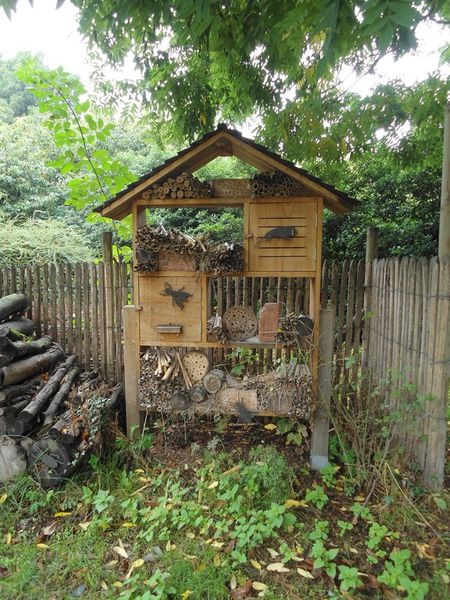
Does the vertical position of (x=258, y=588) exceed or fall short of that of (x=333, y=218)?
it falls short

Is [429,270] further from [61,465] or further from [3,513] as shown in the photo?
[3,513]

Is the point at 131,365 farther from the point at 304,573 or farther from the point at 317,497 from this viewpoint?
the point at 304,573

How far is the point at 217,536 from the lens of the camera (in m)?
2.71

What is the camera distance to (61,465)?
328 cm

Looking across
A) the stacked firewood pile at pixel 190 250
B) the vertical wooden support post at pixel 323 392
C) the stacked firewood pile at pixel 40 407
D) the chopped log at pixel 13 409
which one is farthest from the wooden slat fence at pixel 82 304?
the vertical wooden support post at pixel 323 392

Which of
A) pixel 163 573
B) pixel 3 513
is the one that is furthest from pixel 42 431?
pixel 163 573

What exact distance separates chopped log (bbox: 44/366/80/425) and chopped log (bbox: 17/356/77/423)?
52 millimetres

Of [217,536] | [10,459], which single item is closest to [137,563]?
[217,536]

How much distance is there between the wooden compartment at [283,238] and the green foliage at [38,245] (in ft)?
15.7

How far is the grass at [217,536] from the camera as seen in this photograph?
2328mm

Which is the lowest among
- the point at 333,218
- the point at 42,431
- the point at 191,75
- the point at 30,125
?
the point at 42,431

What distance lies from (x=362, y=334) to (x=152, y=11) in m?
3.82

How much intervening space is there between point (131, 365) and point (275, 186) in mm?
2253

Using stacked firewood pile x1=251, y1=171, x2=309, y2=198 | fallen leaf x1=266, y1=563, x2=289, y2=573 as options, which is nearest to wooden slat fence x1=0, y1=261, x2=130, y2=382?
stacked firewood pile x1=251, y1=171, x2=309, y2=198
